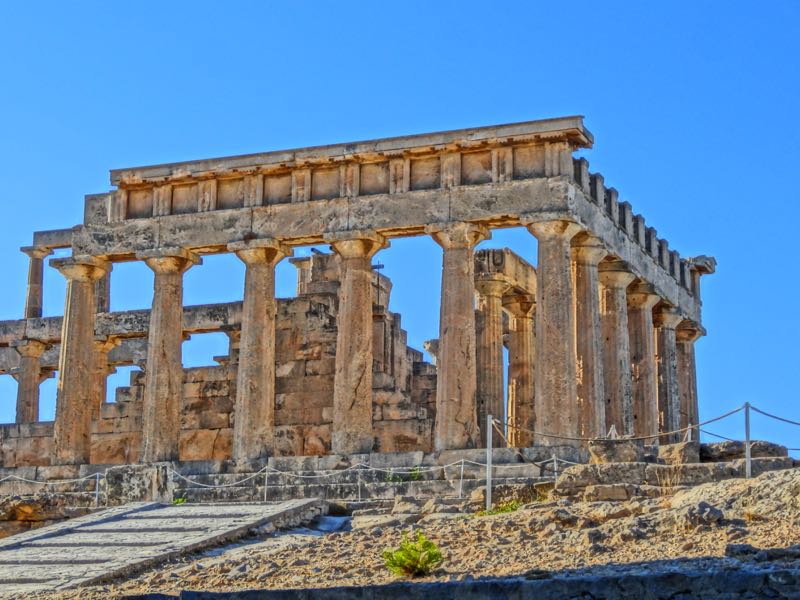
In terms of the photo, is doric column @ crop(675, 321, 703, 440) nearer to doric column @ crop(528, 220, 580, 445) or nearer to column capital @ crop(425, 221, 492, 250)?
doric column @ crop(528, 220, 580, 445)

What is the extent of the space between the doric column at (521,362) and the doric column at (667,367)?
3029 mm

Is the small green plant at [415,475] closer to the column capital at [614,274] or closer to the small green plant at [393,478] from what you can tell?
the small green plant at [393,478]

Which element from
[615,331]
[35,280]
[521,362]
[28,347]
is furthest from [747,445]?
[35,280]

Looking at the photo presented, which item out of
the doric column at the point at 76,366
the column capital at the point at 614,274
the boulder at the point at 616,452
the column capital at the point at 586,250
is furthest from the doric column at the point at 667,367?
the doric column at the point at 76,366

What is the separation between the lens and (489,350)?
37.0 metres

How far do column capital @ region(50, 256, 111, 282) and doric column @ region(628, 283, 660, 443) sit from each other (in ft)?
39.0

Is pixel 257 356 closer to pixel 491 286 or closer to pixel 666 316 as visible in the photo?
pixel 491 286

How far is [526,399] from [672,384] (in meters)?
3.58

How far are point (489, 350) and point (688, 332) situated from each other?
20.4 ft

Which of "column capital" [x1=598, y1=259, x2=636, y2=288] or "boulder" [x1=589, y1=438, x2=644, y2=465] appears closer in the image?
"boulder" [x1=589, y1=438, x2=644, y2=465]

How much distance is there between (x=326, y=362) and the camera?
123 ft

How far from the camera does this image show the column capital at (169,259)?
112 feet

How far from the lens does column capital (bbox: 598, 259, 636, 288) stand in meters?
34.4

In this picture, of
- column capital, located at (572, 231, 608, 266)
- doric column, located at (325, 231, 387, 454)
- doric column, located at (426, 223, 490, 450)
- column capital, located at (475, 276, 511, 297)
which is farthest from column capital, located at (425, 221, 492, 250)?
column capital, located at (475, 276, 511, 297)
